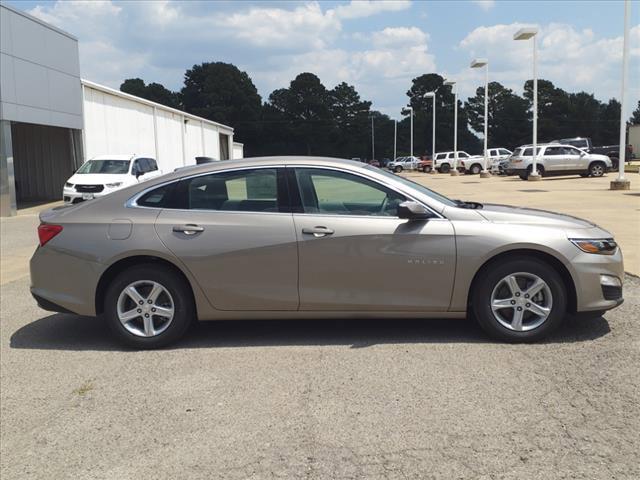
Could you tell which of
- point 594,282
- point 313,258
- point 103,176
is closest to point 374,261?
Answer: point 313,258

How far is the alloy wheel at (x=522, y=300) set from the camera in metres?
4.96

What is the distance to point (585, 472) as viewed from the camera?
3066 mm

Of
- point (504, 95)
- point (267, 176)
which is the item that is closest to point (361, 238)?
point (267, 176)

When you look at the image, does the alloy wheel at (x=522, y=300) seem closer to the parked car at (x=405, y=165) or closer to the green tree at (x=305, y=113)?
the parked car at (x=405, y=165)

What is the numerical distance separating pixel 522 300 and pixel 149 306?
3.06 m

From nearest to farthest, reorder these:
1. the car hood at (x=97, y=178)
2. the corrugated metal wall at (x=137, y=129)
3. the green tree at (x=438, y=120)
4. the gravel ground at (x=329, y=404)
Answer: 1. the gravel ground at (x=329, y=404)
2. the car hood at (x=97, y=178)
3. the corrugated metal wall at (x=137, y=129)
4. the green tree at (x=438, y=120)

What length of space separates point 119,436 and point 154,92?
10913 cm

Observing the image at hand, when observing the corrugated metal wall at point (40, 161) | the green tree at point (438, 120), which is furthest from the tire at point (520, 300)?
the green tree at point (438, 120)

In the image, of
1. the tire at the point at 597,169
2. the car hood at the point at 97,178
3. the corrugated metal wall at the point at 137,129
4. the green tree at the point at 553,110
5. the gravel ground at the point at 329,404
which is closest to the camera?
the gravel ground at the point at 329,404

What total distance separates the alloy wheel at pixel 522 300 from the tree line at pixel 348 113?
94.5 m

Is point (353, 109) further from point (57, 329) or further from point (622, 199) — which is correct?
point (57, 329)

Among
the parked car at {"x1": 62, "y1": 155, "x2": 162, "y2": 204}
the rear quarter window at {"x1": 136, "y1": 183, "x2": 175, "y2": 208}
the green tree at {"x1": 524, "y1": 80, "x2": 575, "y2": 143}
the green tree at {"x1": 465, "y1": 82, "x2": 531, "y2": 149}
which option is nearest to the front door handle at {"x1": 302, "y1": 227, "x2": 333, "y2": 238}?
the rear quarter window at {"x1": 136, "y1": 183, "x2": 175, "y2": 208}

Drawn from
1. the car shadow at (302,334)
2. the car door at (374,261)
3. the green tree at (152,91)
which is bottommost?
the car shadow at (302,334)

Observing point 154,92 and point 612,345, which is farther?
point 154,92
